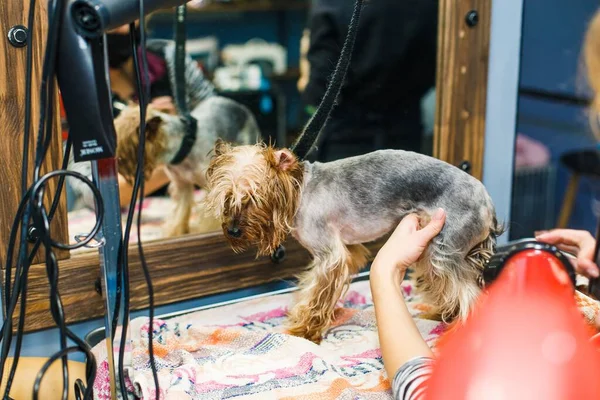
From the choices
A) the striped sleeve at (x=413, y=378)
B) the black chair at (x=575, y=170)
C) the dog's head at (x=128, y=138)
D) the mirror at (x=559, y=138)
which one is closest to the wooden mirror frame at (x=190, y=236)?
the dog's head at (x=128, y=138)

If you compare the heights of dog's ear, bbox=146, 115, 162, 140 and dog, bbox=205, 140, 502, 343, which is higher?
dog's ear, bbox=146, 115, 162, 140

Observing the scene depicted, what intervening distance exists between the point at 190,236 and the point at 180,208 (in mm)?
94

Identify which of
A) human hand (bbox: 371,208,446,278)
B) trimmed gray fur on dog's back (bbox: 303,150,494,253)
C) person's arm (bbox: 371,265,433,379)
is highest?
trimmed gray fur on dog's back (bbox: 303,150,494,253)

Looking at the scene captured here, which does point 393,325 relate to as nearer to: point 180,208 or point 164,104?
point 180,208

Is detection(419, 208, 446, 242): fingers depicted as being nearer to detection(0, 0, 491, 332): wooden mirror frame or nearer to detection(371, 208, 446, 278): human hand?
detection(371, 208, 446, 278): human hand

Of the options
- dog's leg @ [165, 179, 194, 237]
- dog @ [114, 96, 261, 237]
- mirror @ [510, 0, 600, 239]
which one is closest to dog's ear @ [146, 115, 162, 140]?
dog @ [114, 96, 261, 237]

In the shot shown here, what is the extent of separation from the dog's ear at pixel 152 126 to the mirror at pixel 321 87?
4 centimetres

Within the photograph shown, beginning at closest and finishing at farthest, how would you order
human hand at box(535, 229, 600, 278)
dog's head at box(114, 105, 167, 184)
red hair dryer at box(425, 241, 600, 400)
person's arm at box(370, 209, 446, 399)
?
red hair dryer at box(425, 241, 600, 400)
person's arm at box(370, 209, 446, 399)
human hand at box(535, 229, 600, 278)
dog's head at box(114, 105, 167, 184)

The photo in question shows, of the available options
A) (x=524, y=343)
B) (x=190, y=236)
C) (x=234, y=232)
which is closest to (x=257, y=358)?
(x=234, y=232)

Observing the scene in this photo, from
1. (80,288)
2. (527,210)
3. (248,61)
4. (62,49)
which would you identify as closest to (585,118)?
(527,210)

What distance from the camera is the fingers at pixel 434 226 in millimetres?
944

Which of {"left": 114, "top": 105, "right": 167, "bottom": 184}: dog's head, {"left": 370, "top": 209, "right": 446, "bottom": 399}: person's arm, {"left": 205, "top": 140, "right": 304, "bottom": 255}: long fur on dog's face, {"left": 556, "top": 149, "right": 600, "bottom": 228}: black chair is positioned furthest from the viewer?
{"left": 556, "top": 149, "right": 600, "bottom": 228}: black chair

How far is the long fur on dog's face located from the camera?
0.91 m

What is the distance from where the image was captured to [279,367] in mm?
985
